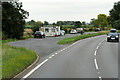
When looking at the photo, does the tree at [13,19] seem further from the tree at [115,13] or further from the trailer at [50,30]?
the tree at [115,13]

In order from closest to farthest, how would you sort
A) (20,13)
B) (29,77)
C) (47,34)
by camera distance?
(29,77)
(20,13)
(47,34)

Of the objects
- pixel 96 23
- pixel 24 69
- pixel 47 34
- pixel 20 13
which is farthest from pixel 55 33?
pixel 96 23

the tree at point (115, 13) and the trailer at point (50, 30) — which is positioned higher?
the tree at point (115, 13)

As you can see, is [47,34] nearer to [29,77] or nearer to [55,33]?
[55,33]

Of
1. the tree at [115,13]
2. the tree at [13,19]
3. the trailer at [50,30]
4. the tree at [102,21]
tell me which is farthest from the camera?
the tree at [102,21]

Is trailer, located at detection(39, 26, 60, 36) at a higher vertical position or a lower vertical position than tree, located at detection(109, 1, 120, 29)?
lower

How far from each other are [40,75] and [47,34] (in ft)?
143

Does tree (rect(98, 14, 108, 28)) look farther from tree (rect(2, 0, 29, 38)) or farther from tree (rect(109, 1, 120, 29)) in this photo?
tree (rect(2, 0, 29, 38))

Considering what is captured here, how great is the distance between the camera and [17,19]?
4084cm

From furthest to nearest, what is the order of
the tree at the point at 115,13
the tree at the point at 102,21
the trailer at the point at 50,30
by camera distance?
the tree at the point at 102,21 < the tree at the point at 115,13 < the trailer at the point at 50,30

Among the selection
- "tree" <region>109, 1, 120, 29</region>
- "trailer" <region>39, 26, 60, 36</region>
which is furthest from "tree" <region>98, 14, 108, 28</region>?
"trailer" <region>39, 26, 60, 36</region>

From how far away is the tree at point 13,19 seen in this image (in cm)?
3919

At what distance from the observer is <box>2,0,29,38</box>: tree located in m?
39.2

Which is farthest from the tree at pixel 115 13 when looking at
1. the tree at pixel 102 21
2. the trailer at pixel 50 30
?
the trailer at pixel 50 30
